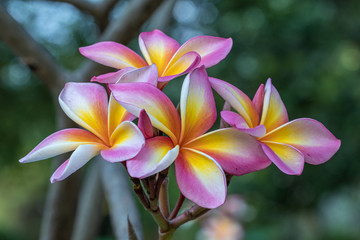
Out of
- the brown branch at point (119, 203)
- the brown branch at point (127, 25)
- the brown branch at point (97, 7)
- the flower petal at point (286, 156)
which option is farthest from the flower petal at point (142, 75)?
the brown branch at point (97, 7)

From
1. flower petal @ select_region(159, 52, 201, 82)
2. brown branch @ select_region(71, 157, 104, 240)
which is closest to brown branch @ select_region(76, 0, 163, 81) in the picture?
brown branch @ select_region(71, 157, 104, 240)

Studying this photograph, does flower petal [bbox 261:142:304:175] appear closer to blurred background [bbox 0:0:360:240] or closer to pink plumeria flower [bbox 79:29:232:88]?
pink plumeria flower [bbox 79:29:232:88]

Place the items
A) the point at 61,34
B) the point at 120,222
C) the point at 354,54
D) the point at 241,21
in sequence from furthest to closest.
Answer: the point at 354,54 < the point at 241,21 < the point at 61,34 < the point at 120,222

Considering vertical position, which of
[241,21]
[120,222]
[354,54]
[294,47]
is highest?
[120,222]

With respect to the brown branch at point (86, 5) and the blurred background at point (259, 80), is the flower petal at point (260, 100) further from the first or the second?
the blurred background at point (259, 80)

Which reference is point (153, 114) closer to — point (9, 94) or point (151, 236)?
point (9, 94)

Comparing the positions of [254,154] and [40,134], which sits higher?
[254,154]

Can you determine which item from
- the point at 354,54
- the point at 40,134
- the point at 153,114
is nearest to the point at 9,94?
the point at 40,134

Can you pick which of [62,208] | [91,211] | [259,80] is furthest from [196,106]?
[259,80]
